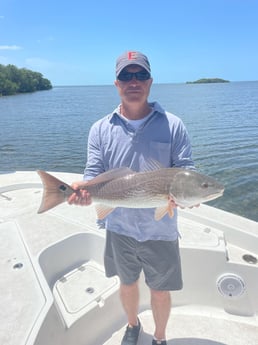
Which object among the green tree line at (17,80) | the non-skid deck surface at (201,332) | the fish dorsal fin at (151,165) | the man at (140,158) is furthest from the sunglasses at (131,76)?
the green tree line at (17,80)

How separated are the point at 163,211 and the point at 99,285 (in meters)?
1.97

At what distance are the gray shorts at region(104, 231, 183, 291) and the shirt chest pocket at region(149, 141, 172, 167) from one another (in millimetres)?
738

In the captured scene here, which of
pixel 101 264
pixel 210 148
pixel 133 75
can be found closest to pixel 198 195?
pixel 133 75

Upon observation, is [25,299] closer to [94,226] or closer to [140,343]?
[140,343]

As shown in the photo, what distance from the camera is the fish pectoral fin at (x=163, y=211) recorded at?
96.1 inches

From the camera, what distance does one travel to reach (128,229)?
271cm

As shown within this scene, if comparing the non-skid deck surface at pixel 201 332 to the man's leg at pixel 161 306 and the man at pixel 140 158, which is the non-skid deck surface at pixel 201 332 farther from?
the man at pixel 140 158

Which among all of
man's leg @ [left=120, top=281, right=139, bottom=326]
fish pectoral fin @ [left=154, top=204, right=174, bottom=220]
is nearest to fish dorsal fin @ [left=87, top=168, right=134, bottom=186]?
fish pectoral fin @ [left=154, top=204, right=174, bottom=220]

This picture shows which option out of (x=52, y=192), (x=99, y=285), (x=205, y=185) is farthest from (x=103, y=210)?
(x=99, y=285)

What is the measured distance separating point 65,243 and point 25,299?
1.35m

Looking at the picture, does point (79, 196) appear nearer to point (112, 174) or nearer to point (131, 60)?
point (112, 174)

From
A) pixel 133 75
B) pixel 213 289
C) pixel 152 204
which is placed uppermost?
pixel 133 75

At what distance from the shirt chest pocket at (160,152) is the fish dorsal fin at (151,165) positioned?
0.06 m

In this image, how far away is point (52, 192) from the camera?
8.69 feet
